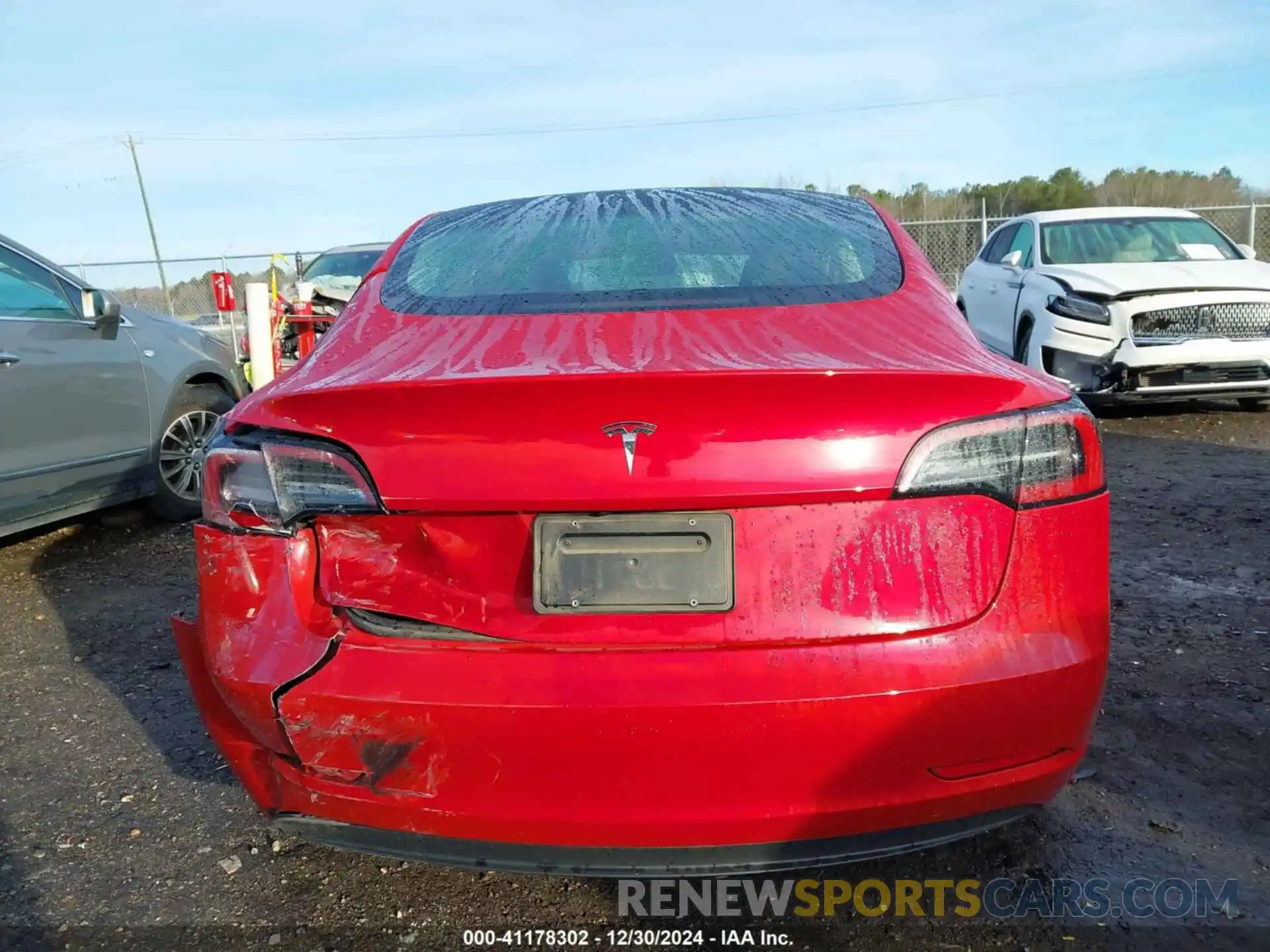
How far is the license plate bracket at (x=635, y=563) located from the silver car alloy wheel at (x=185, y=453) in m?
4.18

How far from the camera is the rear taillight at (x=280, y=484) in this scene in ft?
5.59

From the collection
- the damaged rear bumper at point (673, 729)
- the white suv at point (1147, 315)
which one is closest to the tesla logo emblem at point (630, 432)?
the damaged rear bumper at point (673, 729)

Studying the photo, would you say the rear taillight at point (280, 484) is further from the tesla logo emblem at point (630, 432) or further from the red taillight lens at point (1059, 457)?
the red taillight lens at point (1059, 457)

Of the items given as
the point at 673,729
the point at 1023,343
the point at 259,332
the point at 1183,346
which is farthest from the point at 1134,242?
the point at 673,729

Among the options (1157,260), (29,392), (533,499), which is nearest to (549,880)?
(533,499)

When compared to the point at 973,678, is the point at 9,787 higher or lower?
lower

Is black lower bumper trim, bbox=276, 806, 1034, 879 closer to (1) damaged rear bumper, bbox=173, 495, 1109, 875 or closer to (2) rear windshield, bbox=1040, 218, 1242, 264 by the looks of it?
(1) damaged rear bumper, bbox=173, 495, 1109, 875

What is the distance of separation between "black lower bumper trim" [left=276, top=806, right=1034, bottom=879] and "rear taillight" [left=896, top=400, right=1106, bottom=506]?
575 mm

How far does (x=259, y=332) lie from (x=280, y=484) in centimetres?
478

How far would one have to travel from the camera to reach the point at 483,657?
5.43 ft

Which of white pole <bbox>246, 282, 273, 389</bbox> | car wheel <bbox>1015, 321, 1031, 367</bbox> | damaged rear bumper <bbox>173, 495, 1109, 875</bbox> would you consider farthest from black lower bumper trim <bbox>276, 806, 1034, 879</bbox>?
car wheel <bbox>1015, 321, 1031, 367</bbox>

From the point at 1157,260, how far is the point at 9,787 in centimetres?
809

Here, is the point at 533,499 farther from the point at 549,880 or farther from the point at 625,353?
the point at 549,880

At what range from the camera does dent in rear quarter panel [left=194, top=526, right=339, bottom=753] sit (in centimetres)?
172
